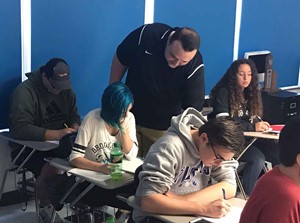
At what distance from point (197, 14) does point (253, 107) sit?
1.18 m

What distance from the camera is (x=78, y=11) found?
378 cm

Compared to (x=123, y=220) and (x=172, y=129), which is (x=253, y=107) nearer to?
(x=123, y=220)

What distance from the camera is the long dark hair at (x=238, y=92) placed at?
3.90 m

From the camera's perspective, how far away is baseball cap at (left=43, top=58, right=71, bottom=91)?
3.34m

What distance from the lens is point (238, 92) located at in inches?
154

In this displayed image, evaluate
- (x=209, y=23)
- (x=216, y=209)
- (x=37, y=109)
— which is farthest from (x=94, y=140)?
(x=209, y=23)

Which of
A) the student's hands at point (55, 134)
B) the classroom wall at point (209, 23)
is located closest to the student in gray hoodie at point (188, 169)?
the student's hands at point (55, 134)

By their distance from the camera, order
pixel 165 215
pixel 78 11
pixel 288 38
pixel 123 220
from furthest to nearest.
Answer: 1. pixel 288 38
2. pixel 78 11
3. pixel 123 220
4. pixel 165 215

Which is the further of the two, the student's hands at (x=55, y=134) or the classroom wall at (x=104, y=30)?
the classroom wall at (x=104, y=30)

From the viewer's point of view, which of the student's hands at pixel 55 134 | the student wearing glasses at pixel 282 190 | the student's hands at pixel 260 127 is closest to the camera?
the student wearing glasses at pixel 282 190

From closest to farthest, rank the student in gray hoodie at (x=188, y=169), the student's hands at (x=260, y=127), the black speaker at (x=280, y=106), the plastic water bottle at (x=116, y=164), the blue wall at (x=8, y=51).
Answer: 1. the student in gray hoodie at (x=188, y=169)
2. the plastic water bottle at (x=116, y=164)
3. the blue wall at (x=8, y=51)
4. the student's hands at (x=260, y=127)
5. the black speaker at (x=280, y=106)

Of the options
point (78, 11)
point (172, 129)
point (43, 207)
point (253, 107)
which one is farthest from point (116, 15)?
point (172, 129)

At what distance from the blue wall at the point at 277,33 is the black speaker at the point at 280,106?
0.62 meters

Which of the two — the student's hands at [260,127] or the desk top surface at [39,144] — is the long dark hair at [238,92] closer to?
the student's hands at [260,127]
